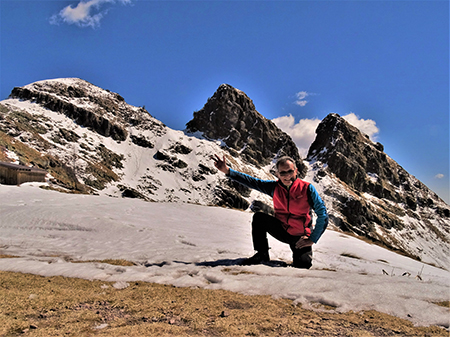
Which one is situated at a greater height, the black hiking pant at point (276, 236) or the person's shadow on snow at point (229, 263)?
the black hiking pant at point (276, 236)

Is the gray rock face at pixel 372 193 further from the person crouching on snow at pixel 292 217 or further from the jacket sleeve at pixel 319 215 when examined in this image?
the jacket sleeve at pixel 319 215

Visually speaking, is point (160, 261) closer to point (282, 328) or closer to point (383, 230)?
A: point (282, 328)

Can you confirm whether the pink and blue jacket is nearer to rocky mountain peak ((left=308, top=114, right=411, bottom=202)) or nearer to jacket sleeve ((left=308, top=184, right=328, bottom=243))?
jacket sleeve ((left=308, top=184, right=328, bottom=243))

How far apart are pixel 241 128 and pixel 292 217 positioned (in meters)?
129

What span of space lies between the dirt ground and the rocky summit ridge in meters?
36.1

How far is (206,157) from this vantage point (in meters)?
100

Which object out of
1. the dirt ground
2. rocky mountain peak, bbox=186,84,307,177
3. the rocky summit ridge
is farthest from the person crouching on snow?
rocky mountain peak, bbox=186,84,307,177

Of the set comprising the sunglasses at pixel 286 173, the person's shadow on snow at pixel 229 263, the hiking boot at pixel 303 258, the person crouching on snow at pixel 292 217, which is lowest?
the person's shadow on snow at pixel 229 263

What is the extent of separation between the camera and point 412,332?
2451 millimetres

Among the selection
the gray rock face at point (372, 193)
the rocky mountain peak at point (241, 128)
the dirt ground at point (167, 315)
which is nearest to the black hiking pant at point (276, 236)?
the dirt ground at point (167, 315)

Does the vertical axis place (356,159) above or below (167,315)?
above

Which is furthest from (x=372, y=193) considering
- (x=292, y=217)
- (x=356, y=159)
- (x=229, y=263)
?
(x=229, y=263)

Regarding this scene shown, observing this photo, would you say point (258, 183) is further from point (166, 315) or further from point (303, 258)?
point (166, 315)

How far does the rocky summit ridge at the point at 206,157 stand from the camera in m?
65.6
